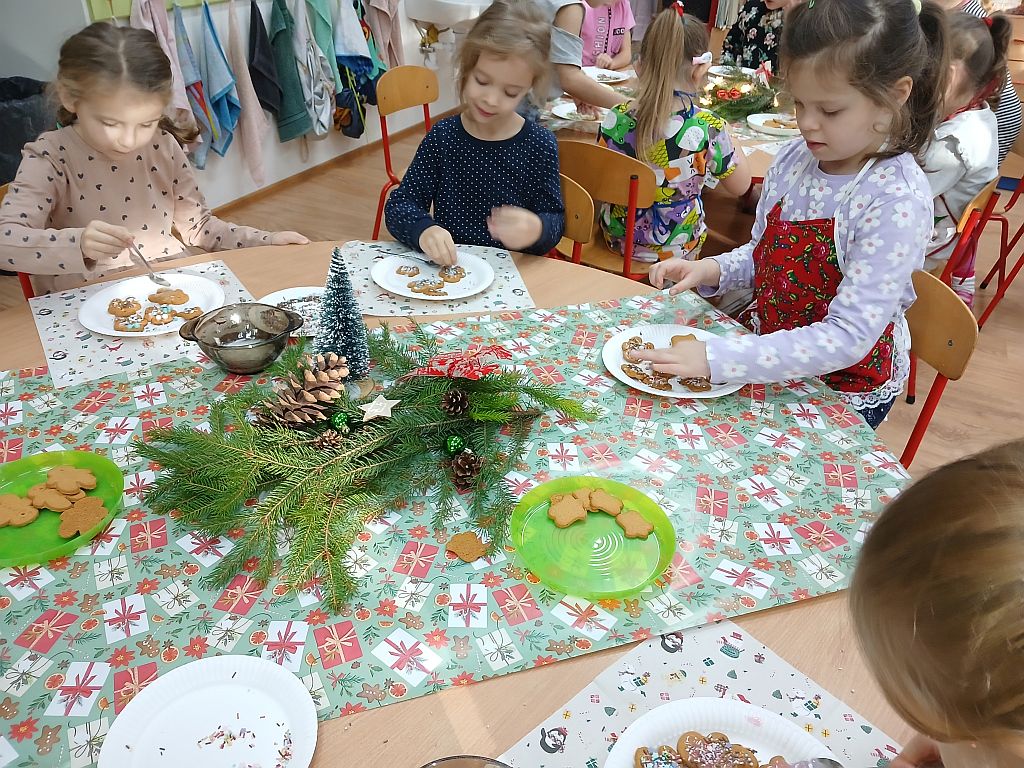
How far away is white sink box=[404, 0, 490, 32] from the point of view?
411 centimetres

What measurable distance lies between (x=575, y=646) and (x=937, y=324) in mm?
968

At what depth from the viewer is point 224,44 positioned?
132 inches

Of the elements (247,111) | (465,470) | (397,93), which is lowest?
(247,111)

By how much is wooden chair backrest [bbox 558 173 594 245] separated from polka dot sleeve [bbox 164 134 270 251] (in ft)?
2.54

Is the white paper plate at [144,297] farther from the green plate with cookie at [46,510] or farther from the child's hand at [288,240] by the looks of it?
the green plate with cookie at [46,510]

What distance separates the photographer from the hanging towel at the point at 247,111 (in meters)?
3.29

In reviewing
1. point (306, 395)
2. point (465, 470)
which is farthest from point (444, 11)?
point (465, 470)

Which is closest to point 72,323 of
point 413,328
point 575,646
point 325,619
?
point 413,328

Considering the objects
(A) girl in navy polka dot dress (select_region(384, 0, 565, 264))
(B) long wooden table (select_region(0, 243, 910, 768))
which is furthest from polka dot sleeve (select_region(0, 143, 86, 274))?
(B) long wooden table (select_region(0, 243, 910, 768))

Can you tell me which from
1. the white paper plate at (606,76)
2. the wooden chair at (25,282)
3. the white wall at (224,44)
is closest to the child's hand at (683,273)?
the wooden chair at (25,282)

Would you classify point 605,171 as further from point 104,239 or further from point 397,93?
point 104,239

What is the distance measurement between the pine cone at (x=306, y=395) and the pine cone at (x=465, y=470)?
20cm

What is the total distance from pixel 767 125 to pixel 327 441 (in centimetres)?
226

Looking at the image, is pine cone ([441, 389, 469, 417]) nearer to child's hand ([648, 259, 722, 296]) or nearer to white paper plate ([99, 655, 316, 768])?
white paper plate ([99, 655, 316, 768])
